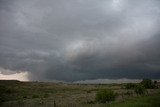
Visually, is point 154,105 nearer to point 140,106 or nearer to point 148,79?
point 140,106

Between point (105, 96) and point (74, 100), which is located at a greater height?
point (105, 96)

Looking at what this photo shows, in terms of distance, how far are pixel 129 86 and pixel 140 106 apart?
260ft

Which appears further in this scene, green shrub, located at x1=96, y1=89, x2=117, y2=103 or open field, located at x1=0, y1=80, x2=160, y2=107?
green shrub, located at x1=96, y1=89, x2=117, y2=103

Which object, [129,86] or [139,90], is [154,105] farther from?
[129,86]

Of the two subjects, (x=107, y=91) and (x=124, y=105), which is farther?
(x=107, y=91)

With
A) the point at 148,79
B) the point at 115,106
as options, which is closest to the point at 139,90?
the point at 115,106

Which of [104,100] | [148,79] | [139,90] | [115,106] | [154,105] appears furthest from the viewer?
[148,79]

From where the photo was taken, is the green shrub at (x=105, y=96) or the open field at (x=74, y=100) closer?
the open field at (x=74, y=100)

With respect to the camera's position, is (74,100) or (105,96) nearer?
(105,96)

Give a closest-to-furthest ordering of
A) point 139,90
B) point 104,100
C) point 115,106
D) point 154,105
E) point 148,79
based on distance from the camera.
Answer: point 115,106, point 154,105, point 104,100, point 139,90, point 148,79

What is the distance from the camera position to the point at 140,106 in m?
42.4

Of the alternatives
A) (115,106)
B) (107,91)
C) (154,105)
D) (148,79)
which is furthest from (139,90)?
(148,79)

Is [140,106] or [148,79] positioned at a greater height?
[148,79]

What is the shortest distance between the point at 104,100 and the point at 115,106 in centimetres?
1452
